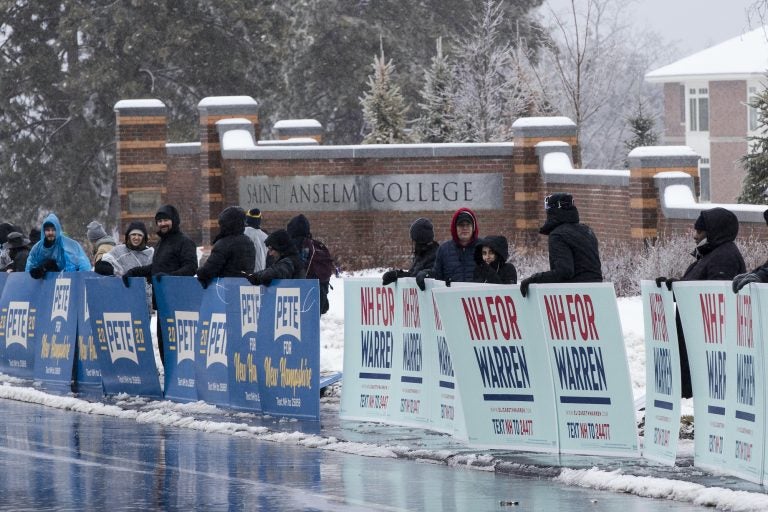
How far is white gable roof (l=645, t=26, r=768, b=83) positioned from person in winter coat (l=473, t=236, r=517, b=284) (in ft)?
166

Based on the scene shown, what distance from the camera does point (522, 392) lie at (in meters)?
12.2

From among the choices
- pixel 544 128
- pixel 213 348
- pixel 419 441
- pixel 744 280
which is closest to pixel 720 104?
pixel 544 128

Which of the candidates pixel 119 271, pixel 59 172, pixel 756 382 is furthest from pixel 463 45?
pixel 756 382

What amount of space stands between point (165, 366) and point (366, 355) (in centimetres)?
288

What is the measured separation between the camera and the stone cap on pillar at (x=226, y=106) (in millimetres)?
30875

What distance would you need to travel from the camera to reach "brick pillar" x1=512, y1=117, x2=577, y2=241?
2742 centimetres

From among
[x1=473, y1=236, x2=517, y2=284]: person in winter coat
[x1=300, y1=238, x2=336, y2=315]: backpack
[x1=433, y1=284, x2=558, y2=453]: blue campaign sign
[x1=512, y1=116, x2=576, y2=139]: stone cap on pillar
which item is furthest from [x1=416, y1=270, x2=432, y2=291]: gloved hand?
[x1=512, y1=116, x2=576, y2=139]: stone cap on pillar

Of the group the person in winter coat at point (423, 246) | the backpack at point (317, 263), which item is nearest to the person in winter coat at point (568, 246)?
the person in winter coat at point (423, 246)

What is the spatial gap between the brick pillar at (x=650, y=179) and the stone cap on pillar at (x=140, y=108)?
10.8 m

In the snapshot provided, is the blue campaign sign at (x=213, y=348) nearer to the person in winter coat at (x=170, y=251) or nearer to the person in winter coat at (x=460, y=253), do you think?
the person in winter coat at (x=170, y=251)

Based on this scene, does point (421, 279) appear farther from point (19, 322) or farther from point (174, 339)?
point (19, 322)

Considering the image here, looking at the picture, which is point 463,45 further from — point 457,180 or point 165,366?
point 165,366

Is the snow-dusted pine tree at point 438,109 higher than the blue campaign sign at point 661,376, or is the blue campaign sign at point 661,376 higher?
the snow-dusted pine tree at point 438,109

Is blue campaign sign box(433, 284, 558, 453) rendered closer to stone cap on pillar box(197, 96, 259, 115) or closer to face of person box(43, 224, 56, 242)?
face of person box(43, 224, 56, 242)
